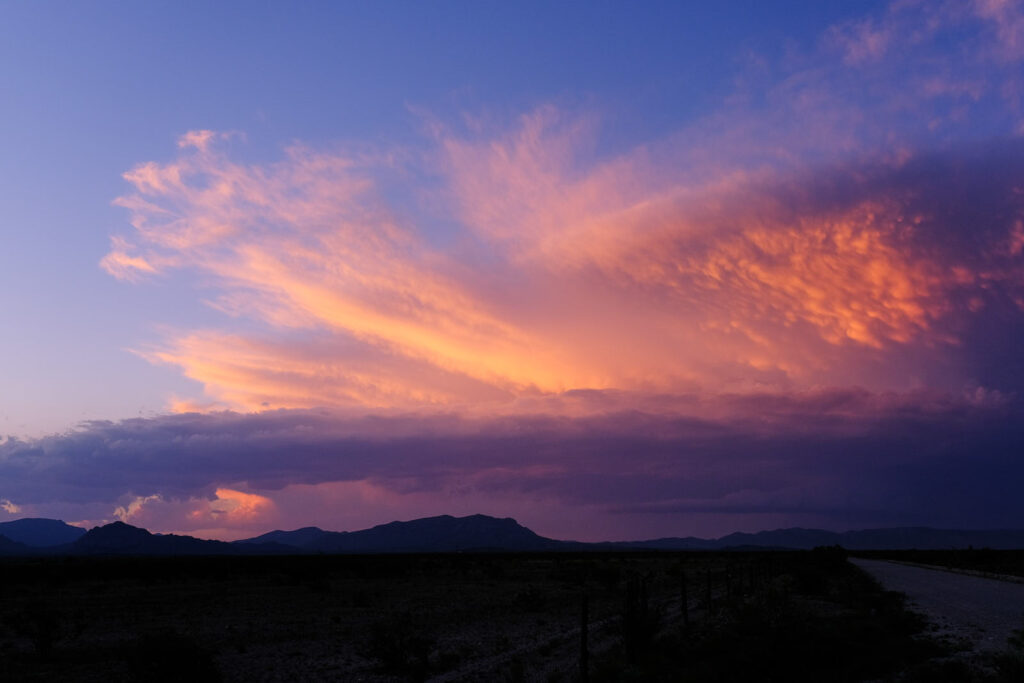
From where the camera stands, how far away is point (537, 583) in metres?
60.9

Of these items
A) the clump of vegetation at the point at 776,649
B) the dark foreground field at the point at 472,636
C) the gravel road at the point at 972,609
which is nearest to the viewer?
the clump of vegetation at the point at 776,649

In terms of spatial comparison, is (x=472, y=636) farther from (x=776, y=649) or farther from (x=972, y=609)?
(x=972, y=609)

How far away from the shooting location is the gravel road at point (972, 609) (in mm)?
22109

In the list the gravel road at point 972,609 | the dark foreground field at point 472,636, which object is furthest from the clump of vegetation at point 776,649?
the gravel road at point 972,609

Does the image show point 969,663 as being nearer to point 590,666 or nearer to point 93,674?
point 590,666

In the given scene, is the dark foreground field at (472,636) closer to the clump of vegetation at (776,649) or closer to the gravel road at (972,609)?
the clump of vegetation at (776,649)

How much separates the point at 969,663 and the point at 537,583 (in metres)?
46.0

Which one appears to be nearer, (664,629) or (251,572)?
(664,629)

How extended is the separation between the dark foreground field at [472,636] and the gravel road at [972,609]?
1283mm

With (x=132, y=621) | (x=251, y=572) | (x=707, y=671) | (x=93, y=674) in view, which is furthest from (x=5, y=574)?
(x=707, y=671)

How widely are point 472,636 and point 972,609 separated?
787 inches

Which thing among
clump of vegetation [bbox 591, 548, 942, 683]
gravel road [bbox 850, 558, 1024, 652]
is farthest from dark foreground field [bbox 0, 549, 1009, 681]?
gravel road [bbox 850, 558, 1024, 652]

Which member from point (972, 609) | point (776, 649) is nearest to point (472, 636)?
point (776, 649)

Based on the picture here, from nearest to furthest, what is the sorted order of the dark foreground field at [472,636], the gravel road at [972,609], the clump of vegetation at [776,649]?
the clump of vegetation at [776,649] < the dark foreground field at [472,636] < the gravel road at [972,609]
